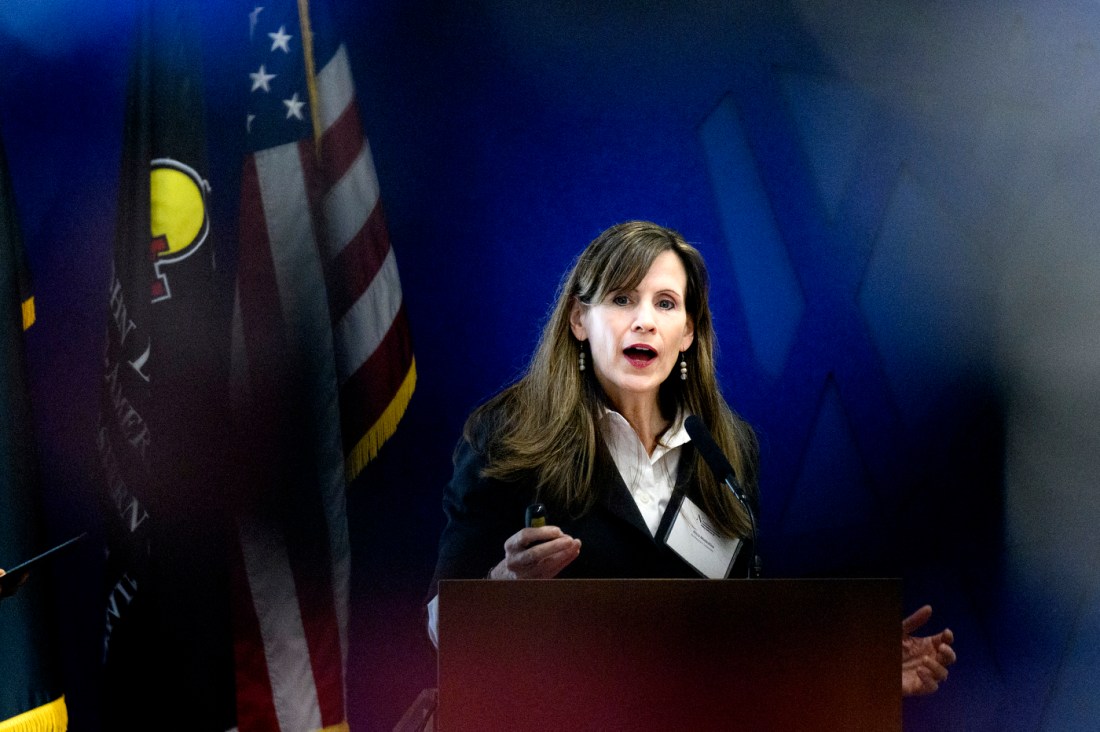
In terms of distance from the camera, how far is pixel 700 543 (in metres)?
1.95

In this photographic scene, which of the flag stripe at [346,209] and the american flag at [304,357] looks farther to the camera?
the flag stripe at [346,209]

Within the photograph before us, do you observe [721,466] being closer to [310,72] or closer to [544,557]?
[544,557]

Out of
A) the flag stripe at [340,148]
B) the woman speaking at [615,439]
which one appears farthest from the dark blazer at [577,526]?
the flag stripe at [340,148]

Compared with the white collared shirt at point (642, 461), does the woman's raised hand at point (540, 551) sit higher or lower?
lower

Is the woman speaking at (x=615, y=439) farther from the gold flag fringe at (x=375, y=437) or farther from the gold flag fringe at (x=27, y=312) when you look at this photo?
the gold flag fringe at (x=27, y=312)

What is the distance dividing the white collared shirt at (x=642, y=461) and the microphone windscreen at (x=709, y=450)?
1.72 feet

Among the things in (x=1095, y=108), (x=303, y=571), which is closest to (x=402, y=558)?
(x=303, y=571)

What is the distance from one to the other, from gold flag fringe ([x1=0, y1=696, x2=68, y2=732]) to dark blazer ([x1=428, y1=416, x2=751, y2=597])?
2.93ft

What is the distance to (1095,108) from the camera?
2.70m

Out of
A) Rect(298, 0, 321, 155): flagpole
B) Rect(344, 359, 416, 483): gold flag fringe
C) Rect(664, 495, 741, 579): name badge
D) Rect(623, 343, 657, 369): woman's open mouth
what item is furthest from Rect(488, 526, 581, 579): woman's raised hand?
Rect(298, 0, 321, 155): flagpole

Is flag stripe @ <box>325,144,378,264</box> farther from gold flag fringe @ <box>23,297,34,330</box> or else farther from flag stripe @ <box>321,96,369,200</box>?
gold flag fringe @ <box>23,297,34,330</box>

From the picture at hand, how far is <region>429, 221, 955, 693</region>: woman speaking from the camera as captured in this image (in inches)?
76.2

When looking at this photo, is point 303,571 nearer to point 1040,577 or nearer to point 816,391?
point 816,391

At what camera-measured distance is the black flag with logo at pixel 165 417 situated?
2.19 m
